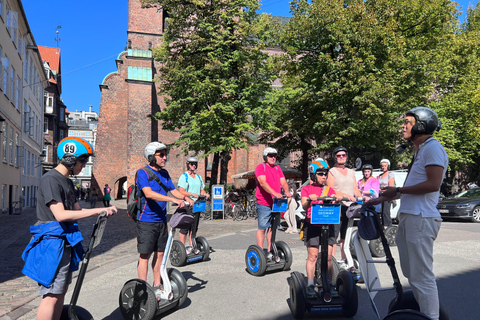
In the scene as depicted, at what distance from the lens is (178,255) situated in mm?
7250

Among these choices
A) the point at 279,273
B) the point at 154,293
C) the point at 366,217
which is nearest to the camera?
the point at 366,217

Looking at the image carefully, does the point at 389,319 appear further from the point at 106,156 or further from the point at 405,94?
the point at 106,156

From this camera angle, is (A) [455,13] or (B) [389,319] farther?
(A) [455,13]

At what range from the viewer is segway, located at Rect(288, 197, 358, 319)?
4.33 metres

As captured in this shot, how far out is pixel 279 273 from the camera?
6.60 metres

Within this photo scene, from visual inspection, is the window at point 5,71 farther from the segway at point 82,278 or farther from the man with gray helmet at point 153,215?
the segway at point 82,278

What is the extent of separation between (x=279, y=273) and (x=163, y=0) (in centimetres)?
1677

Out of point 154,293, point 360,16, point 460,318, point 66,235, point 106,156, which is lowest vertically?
point 460,318

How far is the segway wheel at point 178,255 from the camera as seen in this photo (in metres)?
7.20

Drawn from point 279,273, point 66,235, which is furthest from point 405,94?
point 66,235

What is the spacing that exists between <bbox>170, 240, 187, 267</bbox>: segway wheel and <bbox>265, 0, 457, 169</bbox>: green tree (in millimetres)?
13080

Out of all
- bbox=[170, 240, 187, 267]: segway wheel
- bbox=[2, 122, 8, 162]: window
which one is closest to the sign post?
bbox=[170, 240, 187, 267]: segway wheel

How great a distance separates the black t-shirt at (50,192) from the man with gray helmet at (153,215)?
1241mm

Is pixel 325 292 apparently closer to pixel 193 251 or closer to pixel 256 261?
pixel 256 261
